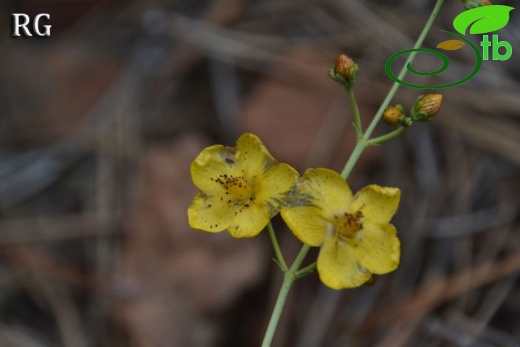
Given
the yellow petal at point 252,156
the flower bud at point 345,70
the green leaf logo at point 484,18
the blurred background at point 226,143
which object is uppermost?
the green leaf logo at point 484,18

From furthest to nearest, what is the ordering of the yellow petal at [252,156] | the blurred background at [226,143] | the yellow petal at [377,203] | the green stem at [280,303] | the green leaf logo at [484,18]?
the blurred background at [226,143] → the green leaf logo at [484,18] → the yellow petal at [252,156] → the yellow petal at [377,203] → the green stem at [280,303]

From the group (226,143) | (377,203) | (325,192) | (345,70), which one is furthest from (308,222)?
(226,143)

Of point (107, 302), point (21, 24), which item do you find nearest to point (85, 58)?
point (21, 24)

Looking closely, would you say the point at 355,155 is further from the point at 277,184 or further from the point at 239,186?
the point at 239,186

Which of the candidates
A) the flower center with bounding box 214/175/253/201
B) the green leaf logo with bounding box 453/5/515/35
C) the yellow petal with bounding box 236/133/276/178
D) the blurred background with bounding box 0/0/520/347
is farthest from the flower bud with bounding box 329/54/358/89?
the blurred background with bounding box 0/0/520/347

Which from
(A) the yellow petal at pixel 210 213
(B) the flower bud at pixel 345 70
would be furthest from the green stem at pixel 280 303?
(B) the flower bud at pixel 345 70

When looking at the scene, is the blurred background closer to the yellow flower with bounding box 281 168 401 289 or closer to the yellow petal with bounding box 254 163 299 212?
the yellow flower with bounding box 281 168 401 289

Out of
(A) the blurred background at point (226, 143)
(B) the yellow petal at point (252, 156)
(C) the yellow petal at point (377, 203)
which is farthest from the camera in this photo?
(A) the blurred background at point (226, 143)

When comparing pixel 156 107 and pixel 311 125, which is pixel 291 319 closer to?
pixel 311 125

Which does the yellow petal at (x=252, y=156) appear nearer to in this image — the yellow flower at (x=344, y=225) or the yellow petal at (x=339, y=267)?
the yellow flower at (x=344, y=225)
